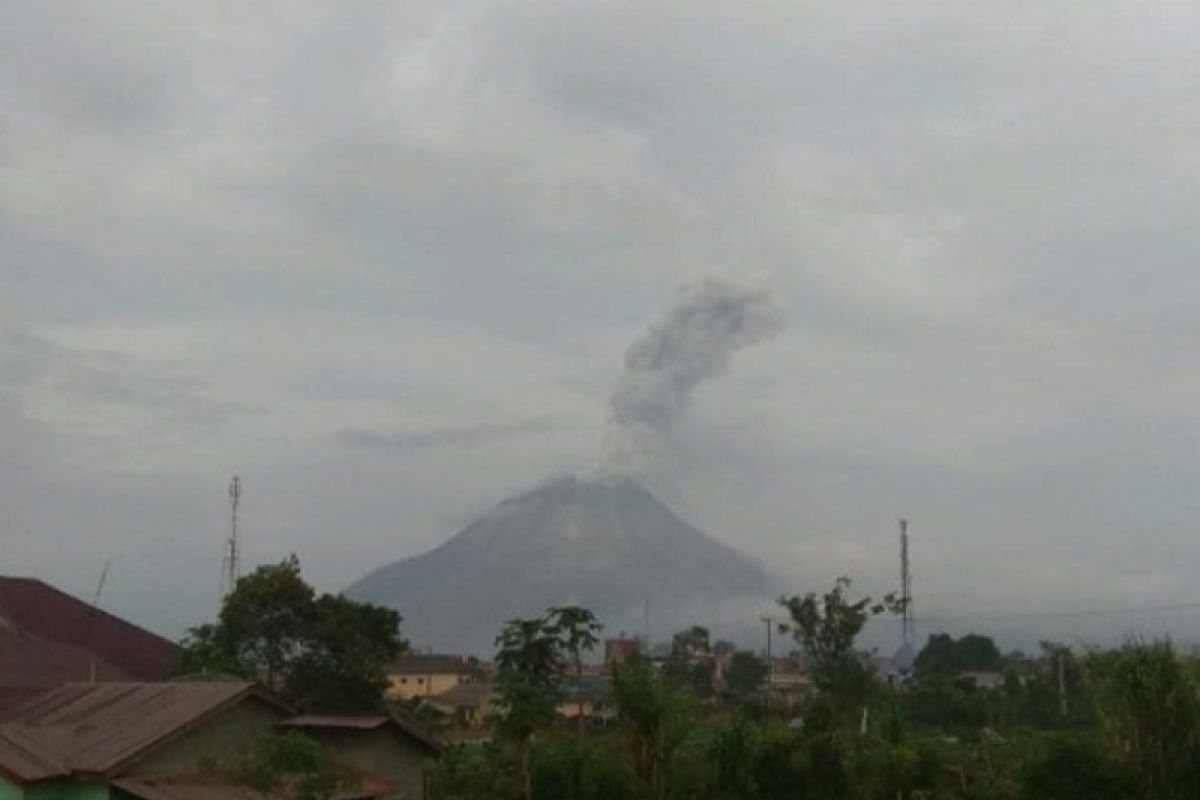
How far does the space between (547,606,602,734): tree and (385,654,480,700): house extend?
1973 inches

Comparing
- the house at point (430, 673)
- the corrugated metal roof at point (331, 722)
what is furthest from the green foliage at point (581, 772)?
the house at point (430, 673)

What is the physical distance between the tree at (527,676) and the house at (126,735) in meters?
3.83

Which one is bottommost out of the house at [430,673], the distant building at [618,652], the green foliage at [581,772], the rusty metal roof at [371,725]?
the green foliage at [581,772]

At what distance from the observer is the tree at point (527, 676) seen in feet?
76.7

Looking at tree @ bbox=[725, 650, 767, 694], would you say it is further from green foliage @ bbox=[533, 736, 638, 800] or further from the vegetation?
green foliage @ bbox=[533, 736, 638, 800]

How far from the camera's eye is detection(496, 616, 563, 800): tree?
23.4 meters

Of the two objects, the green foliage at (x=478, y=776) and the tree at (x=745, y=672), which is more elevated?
the tree at (x=745, y=672)

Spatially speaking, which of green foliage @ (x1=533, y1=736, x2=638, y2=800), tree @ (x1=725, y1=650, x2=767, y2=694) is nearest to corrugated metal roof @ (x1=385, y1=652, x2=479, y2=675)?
tree @ (x1=725, y1=650, x2=767, y2=694)

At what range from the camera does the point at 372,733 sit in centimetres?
2567

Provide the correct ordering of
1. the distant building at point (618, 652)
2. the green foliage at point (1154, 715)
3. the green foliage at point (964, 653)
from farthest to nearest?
the green foliage at point (964, 653) < the distant building at point (618, 652) < the green foliage at point (1154, 715)

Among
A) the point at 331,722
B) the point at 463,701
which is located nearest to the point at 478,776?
the point at 331,722

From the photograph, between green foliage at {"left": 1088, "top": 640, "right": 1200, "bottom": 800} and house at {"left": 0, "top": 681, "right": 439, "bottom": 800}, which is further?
house at {"left": 0, "top": 681, "right": 439, "bottom": 800}

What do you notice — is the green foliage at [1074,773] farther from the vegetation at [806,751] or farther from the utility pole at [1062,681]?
the utility pole at [1062,681]

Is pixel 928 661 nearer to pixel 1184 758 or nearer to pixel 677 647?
pixel 677 647
